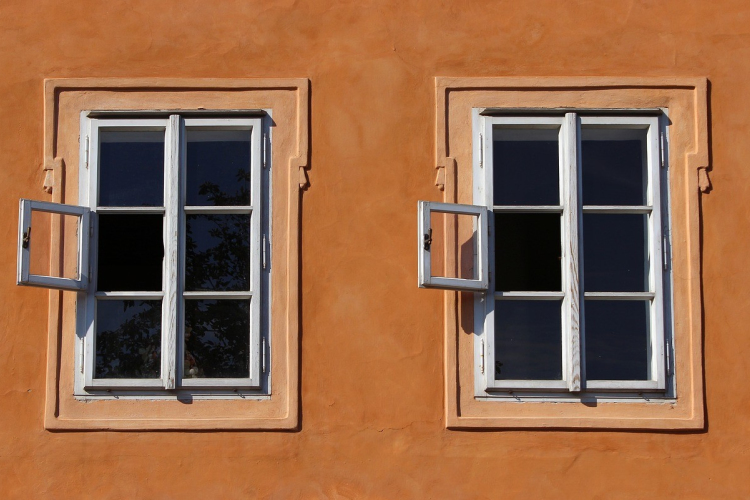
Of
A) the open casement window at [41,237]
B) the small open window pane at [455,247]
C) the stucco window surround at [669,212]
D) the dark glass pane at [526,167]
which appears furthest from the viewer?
the dark glass pane at [526,167]

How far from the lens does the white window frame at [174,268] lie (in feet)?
17.9

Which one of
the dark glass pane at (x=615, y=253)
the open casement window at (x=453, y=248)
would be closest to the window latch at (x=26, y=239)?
the open casement window at (x=453, y=248)

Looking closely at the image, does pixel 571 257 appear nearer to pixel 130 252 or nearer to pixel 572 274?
pixel 572 274

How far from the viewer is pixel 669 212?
220 inches

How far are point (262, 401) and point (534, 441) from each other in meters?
1.37

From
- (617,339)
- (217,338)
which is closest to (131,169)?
(217,338)

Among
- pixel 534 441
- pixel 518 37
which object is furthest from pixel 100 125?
pixel 534 441

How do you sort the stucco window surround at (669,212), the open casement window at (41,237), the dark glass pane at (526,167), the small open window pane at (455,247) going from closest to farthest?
the open casement window at (41,237), the stucco window surround at (669,212), the small open window pane at (455,247), the dark glass pane at (526,167)

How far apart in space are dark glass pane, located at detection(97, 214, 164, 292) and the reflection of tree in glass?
0.54 ft

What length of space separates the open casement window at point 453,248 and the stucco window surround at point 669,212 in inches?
1.5

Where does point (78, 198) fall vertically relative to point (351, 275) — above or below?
above

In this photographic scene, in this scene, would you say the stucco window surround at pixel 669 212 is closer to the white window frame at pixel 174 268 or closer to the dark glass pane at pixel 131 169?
the white window frame at pixel 174 268

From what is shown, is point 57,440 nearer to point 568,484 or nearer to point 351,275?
point 351,275

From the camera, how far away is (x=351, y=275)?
555 cm
